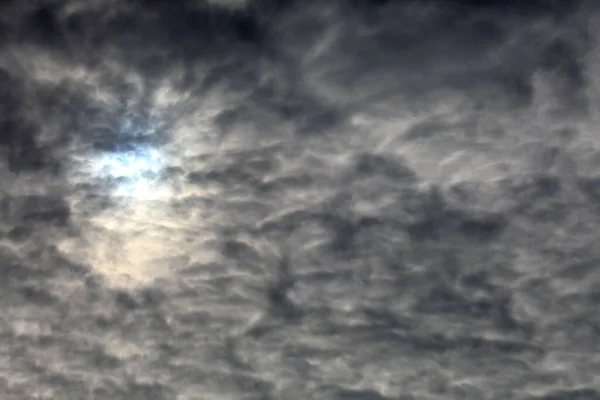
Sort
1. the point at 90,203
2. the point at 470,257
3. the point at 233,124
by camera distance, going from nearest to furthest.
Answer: the point at 233,124 < the point at 90,203 < the point at 470,257

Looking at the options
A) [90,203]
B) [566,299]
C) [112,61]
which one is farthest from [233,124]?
[566,299]

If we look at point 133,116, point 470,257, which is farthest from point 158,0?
point 470,257

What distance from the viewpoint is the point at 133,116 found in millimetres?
13336

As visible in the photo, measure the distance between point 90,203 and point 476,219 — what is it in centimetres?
933

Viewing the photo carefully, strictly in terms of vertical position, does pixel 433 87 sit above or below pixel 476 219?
above

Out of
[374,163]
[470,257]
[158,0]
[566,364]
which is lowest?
[566,364]

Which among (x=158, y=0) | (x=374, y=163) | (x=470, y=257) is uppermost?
(x=158, y=0)

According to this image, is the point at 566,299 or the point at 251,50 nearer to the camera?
the point at 251,50

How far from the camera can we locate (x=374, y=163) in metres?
14.4

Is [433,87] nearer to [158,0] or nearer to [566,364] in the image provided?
[158,0]

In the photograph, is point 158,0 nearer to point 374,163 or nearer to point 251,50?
point 251,50

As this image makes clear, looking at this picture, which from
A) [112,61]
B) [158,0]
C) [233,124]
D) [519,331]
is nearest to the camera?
[158,0]

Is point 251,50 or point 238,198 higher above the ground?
point 251,50

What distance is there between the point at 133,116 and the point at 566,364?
14377 mm
